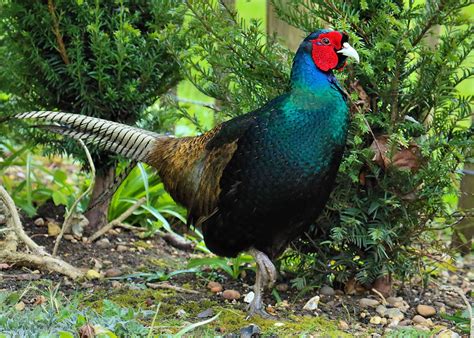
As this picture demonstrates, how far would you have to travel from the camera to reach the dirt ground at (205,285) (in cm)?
420

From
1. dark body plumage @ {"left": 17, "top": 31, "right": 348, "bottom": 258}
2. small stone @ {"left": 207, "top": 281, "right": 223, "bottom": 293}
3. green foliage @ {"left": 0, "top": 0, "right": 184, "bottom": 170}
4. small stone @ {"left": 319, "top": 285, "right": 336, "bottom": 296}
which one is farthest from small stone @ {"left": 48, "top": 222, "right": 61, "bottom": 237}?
small stone @ {"left": 319, "top": 285, "right": 336, "bottom": 296}

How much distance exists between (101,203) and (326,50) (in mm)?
2149

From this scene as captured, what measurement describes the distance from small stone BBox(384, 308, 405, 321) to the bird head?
4.27ft

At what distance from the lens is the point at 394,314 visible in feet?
13.8

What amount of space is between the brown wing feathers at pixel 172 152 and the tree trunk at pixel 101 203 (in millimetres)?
730

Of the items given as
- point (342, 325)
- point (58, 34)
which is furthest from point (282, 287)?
point (58, 34)

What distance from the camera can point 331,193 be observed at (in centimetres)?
425

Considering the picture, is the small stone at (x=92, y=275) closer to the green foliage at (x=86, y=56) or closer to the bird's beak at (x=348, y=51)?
the green foliage at (x=86, y=56)

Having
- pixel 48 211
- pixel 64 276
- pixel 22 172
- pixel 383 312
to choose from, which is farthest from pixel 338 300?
pixel 22 172

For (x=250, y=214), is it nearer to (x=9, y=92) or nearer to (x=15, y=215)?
(x=15, y=215)

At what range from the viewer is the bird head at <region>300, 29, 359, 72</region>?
151 inches

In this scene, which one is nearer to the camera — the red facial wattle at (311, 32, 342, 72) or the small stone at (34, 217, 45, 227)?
the red facial wattle at (311, 32, 342, 72)

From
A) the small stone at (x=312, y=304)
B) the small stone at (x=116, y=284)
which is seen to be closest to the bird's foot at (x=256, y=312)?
the small stone at (x=312, y=304)

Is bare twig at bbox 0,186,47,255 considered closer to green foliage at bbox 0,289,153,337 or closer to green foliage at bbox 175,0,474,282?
green foliage at bbox 0,289,153,337
